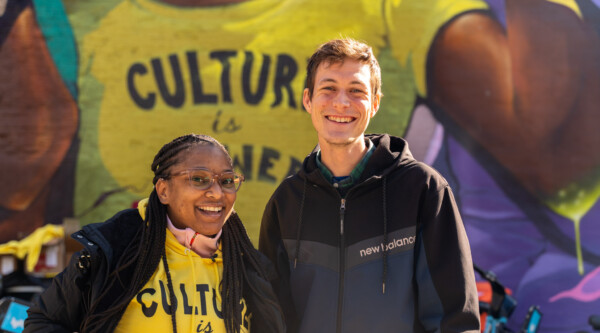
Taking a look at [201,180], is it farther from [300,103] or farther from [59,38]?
[59,38]

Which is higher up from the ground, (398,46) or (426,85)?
(398,46)

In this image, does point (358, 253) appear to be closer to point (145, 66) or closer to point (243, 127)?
point (243, 127)

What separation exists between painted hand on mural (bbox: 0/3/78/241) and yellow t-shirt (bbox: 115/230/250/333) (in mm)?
4079

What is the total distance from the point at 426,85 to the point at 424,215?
410 centimetres

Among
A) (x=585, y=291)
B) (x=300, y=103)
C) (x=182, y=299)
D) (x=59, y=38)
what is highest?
(x=59, y=38)

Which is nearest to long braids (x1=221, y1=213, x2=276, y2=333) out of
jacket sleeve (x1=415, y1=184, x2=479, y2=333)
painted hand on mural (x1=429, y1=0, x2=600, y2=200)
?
jacket sleeve (x1=415, y1=184, x2=479, y2=333)

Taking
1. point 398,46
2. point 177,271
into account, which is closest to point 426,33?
point 398,46

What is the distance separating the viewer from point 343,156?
9.20 feet

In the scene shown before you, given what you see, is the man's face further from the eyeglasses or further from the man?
the eyeglasses

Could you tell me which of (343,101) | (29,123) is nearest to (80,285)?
(343,101)

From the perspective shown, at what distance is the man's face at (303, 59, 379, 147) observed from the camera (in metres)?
2.73

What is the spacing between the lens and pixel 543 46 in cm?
656

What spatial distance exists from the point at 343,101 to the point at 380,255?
0.68 m

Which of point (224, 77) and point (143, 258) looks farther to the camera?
point (224, 77)
